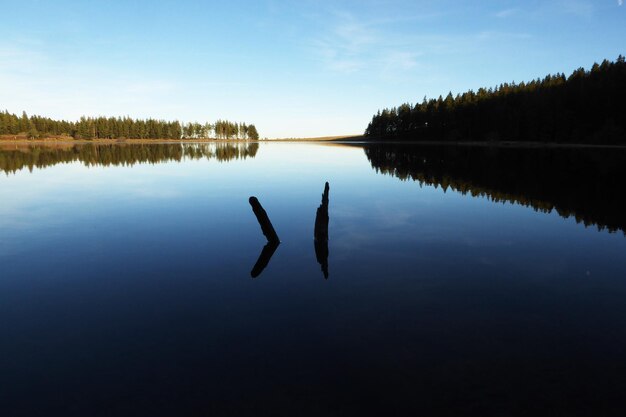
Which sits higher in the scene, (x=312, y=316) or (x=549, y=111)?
(x=549, y=111)

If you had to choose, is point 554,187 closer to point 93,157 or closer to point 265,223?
point 265,223

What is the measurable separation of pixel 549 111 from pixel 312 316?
448ft

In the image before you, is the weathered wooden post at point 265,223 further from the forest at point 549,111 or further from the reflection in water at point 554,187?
the forest at point 549,111

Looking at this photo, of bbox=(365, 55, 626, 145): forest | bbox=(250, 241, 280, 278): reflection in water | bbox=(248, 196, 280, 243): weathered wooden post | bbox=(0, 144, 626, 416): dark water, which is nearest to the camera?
bbox=(0, 144, 626, 416): dark water

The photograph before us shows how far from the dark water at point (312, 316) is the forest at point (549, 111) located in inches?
4201

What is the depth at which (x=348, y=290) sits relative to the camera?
13.8 meters

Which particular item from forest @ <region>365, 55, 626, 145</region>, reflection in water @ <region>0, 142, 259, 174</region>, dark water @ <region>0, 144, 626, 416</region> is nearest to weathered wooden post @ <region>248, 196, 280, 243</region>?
dark water @ <region>0, 144, 626, 416</region>

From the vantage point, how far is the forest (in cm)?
10519

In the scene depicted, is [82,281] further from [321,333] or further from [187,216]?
[187,216]

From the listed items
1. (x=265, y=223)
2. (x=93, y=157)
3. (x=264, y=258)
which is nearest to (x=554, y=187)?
(x=265, y=223)

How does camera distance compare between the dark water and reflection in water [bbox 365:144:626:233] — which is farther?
reflection in water [bbox 365:144:626:233]

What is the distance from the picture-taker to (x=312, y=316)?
38.2ft

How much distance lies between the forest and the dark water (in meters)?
107

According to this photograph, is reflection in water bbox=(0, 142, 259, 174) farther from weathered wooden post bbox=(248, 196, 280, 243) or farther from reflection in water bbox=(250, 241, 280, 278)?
reflection in water bbox=(250, 241, 280, 278)
